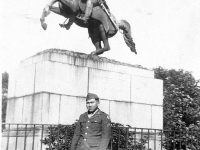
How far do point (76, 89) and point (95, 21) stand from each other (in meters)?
2.36

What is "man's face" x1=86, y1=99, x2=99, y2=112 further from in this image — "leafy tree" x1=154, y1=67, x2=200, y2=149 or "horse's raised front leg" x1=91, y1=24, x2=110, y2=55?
"leafy tree" x1=154, y1=67, x2=200, y2=149

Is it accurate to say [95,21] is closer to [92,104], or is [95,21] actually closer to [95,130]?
[92,104]

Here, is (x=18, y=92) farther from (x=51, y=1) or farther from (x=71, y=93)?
(x=51, y=1)

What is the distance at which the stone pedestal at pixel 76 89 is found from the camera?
8984 millimetres

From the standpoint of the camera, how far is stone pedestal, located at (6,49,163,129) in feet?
29.5

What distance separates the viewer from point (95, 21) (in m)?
10.3

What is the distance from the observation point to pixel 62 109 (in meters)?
9.02

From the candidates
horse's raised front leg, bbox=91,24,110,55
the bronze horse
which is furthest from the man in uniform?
horse's raised front leg, bbox=91,24,110,55

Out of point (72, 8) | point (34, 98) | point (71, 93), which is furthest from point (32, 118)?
point (72, 8)

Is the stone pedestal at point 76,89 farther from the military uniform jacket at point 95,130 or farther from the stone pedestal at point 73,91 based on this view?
the military uniform jacket at point 95,130

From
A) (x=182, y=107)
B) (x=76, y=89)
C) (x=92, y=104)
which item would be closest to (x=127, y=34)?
(x=76, y=89)

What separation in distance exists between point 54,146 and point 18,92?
9.21 ft

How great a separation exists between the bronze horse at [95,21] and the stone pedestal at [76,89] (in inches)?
30.0

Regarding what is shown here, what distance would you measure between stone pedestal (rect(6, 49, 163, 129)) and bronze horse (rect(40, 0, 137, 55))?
0.76 metres
